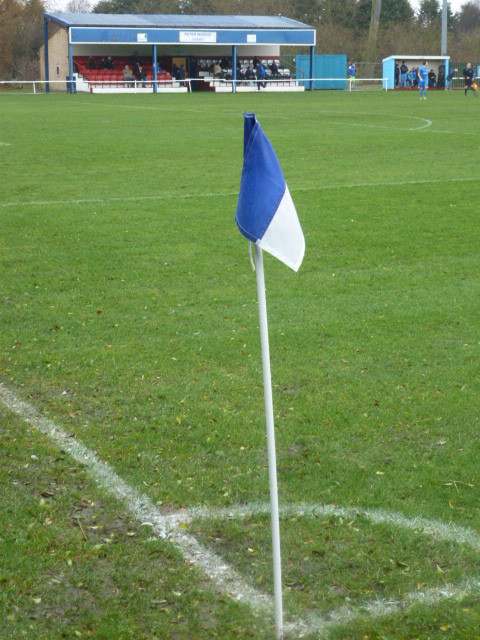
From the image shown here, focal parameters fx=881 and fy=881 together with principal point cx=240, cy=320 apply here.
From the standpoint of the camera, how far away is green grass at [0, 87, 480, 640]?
157 inches

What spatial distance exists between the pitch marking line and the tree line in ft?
251

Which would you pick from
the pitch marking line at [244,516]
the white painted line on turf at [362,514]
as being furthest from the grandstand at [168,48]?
the white painted line on turf at [362,514]

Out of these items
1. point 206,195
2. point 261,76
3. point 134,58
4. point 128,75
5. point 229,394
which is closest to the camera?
point 229,394

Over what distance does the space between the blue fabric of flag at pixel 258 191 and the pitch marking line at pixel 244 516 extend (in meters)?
1.61

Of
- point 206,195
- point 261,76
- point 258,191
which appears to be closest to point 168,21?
point 261,76

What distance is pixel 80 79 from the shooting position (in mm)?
58719

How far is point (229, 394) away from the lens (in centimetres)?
632

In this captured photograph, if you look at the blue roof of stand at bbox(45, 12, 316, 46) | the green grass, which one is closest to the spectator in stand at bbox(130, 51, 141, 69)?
the blue roof of stand at bbox(45, 12, 316, 46)

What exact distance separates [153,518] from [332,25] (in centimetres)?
8847

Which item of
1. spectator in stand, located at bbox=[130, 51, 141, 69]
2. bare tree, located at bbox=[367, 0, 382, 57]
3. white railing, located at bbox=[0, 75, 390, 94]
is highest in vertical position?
bare tree, located at bbox=[367, 0, 382, 57]

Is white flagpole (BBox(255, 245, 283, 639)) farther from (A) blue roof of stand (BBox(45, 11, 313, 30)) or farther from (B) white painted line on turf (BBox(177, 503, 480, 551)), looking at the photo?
(A) blue roof of stand (BBox(45, 11, 313, 30))

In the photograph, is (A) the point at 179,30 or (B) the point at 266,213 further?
(A) the point at 179,30

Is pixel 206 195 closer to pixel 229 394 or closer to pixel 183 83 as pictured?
pixel 229 394

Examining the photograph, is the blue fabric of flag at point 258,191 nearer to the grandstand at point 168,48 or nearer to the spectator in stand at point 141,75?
the grandstand at point 168,48
